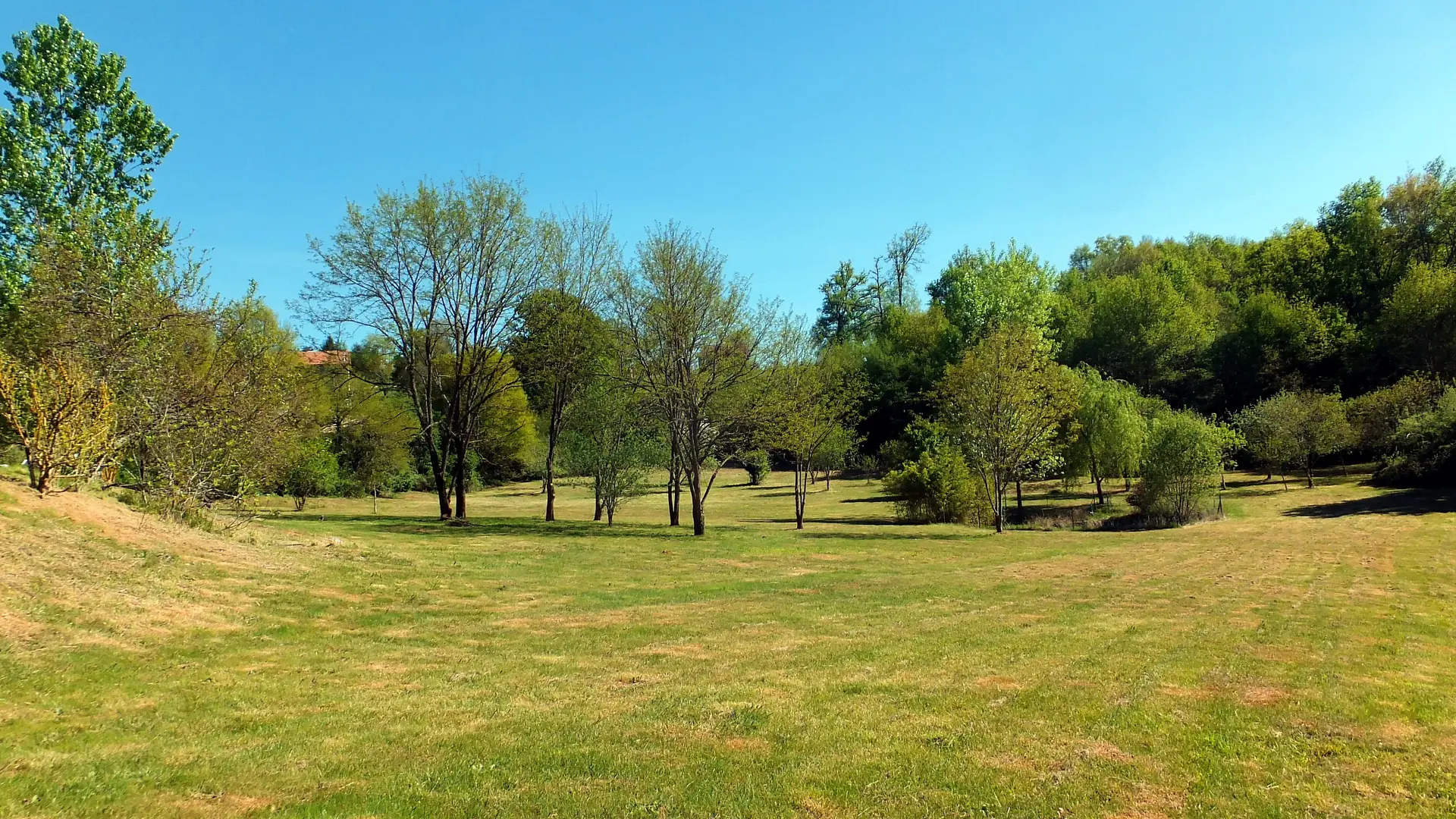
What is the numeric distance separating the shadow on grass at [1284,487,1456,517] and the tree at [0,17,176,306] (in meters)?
46.3

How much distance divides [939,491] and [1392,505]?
65.4 feet

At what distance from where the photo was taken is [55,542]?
10164 millimetres

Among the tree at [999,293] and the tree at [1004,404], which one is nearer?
the tree at [1004,404]

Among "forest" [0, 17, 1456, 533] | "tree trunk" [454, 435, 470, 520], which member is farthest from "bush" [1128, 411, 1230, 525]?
"tree trunk" [454, 435, 470, 520]

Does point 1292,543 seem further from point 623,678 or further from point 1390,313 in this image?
point 1390,313

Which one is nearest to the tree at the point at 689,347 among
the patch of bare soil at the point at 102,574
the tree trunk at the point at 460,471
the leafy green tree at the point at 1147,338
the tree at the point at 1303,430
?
the tree trunk at the point at 460,471

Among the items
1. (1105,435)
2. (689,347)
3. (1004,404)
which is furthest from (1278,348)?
(689,347)

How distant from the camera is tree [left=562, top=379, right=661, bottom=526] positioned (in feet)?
103

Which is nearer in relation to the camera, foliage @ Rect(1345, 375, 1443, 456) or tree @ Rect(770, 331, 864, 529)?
tree @ Rect(770, 331, 864, 529)

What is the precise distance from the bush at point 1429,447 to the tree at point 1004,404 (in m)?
20.8

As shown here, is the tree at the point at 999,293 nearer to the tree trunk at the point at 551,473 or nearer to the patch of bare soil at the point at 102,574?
the tree trunk at the point at 551,473

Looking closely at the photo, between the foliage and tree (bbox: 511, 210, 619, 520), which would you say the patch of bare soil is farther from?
the foliage

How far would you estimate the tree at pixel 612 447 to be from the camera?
31359 millimetres

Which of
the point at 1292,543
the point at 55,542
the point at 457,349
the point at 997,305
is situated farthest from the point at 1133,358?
the point at 55,542
